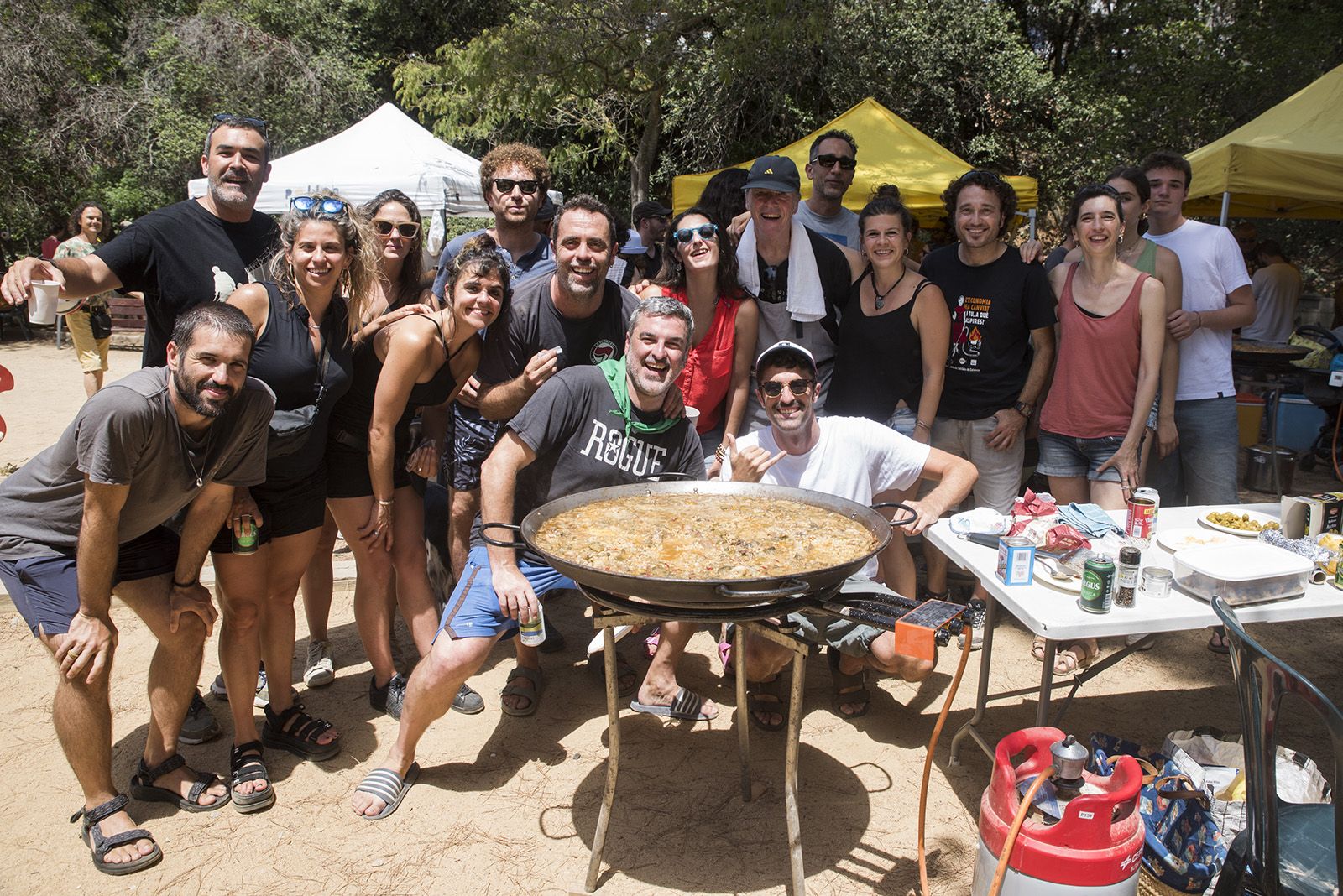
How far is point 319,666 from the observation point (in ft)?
12.6

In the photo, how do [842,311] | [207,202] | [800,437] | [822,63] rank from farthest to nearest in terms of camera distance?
[822,63] → [842,311] → [207,202] → [800,437]

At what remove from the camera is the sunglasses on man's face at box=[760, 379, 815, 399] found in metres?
3.12

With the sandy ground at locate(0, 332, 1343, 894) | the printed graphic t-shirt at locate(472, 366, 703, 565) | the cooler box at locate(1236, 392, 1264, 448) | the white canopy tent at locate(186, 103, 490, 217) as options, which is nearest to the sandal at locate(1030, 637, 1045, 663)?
the sandy ground at locate(0, 332, 1343, 894)

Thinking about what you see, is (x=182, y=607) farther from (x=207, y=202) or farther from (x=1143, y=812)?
(x=1143, y=812)

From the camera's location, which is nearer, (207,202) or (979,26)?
(207,202)

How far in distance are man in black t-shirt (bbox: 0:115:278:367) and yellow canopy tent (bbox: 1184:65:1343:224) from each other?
256 inches

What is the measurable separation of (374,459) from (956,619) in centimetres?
210

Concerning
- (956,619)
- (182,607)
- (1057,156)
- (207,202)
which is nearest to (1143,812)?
(956,619)

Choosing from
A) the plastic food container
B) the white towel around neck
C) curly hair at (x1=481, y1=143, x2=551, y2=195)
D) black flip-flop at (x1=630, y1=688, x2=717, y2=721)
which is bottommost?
black flip-flop at (x1=630, y1=688, x2=717, y2=721)

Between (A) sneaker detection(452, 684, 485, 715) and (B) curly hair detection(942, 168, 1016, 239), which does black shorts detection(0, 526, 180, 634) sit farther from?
(B) curly hair detection(942, 168, 1016, 239)

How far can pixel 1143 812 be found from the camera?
8.01 feet

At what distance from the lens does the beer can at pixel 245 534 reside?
296 centimetres

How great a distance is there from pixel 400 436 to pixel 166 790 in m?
1.44

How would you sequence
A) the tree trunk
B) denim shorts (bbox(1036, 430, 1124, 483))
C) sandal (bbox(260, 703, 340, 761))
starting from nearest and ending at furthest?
sandal (bbox(260, 703, 340, 761))
denim shorts (bbox(1036, 430, 1124, 483))
the tree trunk
